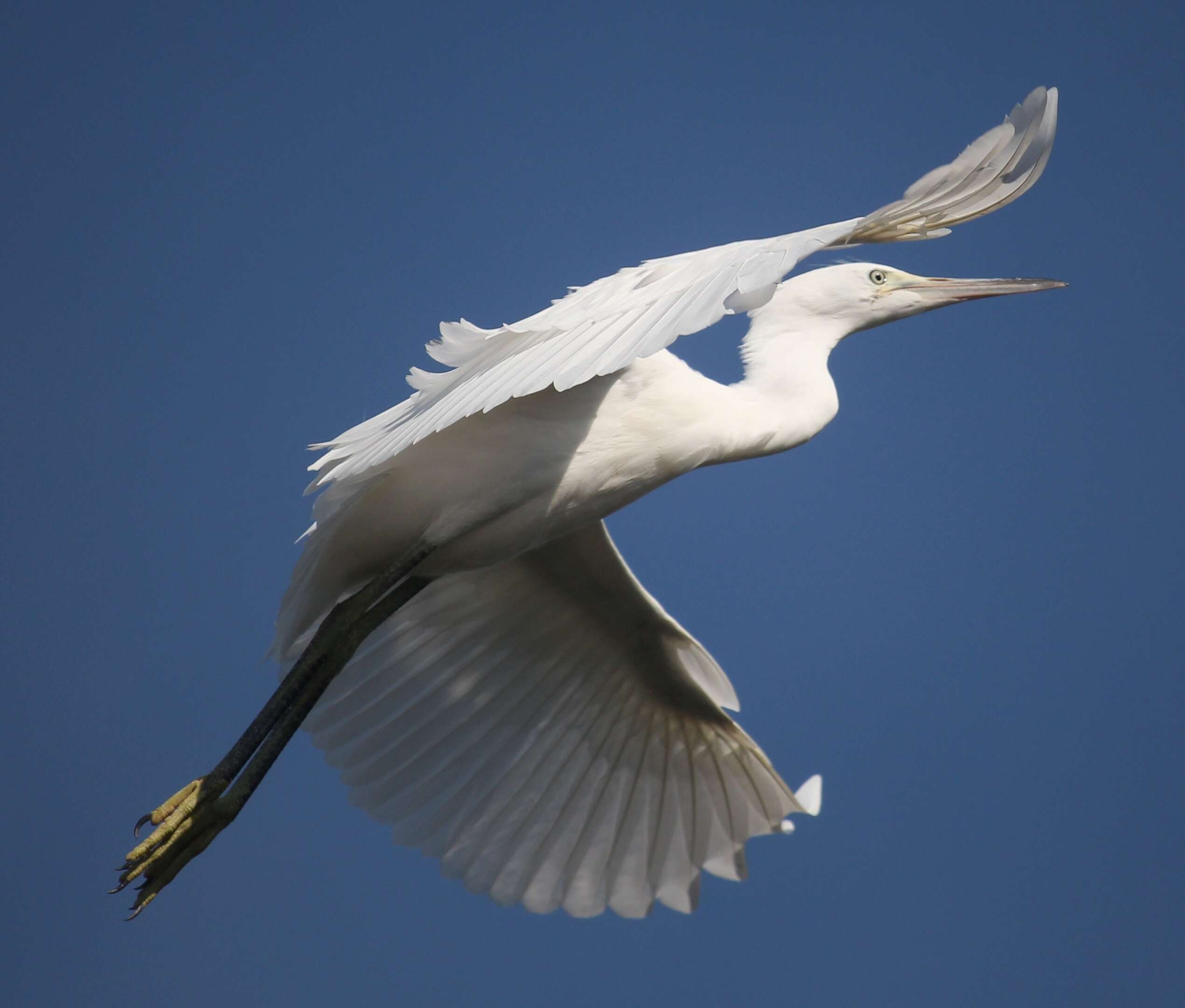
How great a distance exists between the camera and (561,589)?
14.6ft

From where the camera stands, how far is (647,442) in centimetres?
347

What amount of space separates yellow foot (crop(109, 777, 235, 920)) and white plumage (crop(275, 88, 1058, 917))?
594 mm

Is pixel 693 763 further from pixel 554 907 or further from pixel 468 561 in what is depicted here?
pixel 468 561

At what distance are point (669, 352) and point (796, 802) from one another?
1639mm

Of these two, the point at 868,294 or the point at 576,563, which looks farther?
the point at 576,563

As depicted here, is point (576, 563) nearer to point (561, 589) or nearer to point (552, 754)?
point (561, 589)

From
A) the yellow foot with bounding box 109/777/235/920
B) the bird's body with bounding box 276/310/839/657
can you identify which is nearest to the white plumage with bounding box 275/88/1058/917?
the bird's body with bounding box 276/310/839/657

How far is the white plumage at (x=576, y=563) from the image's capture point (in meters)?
3.04

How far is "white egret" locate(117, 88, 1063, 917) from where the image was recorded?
10.1 ft

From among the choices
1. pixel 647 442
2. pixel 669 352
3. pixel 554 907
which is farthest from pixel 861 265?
pixel 554 907

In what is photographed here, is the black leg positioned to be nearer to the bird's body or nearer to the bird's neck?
the bird's body

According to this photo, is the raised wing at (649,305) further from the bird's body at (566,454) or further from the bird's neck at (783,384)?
the bird's neck at (783,384)

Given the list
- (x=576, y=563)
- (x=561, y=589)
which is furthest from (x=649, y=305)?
(x=561, y=589)

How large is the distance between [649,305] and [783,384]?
90 centimetres
